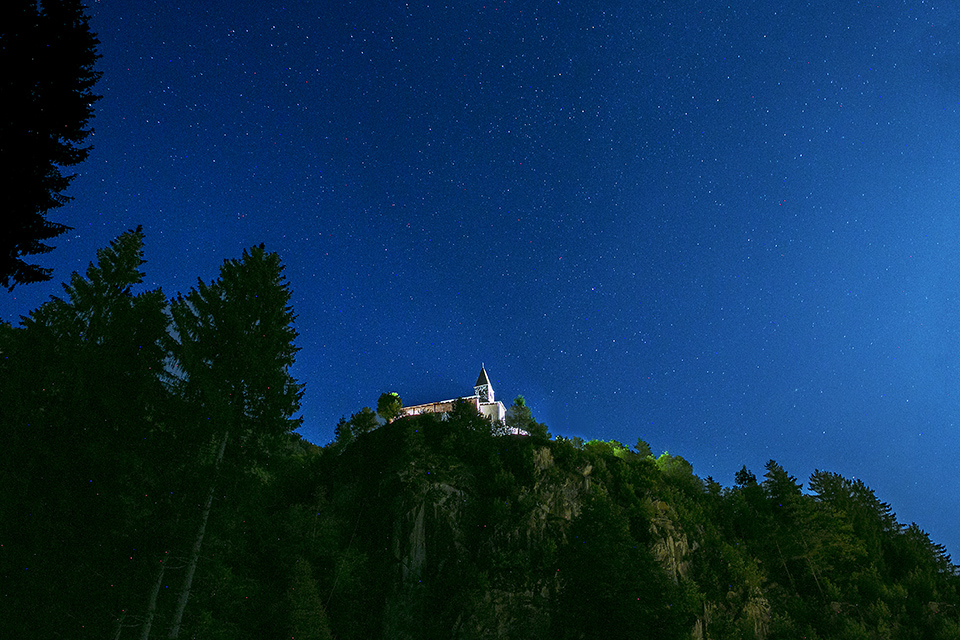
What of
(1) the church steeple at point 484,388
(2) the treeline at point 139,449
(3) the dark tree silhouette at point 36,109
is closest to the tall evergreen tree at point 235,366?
(2) the treeline at point 139,449

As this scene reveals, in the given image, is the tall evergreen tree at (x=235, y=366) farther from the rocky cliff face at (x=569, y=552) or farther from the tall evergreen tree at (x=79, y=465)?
the rocky cliff face at (x=569, y=552)

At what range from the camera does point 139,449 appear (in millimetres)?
16406

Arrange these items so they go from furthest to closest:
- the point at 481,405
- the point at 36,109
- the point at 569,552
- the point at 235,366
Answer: the point at 481,405, the point at 569,552, the point at 235,366, the point at 36,109

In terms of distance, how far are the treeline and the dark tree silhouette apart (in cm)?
921

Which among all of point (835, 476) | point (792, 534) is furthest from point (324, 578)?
point (835, 476)

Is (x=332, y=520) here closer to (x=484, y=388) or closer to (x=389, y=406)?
(x=389, y=406)

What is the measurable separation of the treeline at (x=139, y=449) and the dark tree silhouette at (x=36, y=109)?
9.21 meters

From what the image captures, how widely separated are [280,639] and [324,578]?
7.14m

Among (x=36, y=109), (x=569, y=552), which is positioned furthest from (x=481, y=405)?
(x=36, y=109)

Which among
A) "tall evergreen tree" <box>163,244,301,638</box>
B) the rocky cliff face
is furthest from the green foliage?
"tall evergreen tree" <box>163,244,301,638</box>

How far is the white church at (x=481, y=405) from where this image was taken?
277 ft

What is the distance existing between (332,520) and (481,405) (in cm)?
4978

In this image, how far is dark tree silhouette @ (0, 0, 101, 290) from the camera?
7.76 metres

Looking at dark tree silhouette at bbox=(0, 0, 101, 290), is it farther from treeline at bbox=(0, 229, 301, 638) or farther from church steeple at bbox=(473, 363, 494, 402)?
church steeple at bbox=(473, 363, 494, 402)
